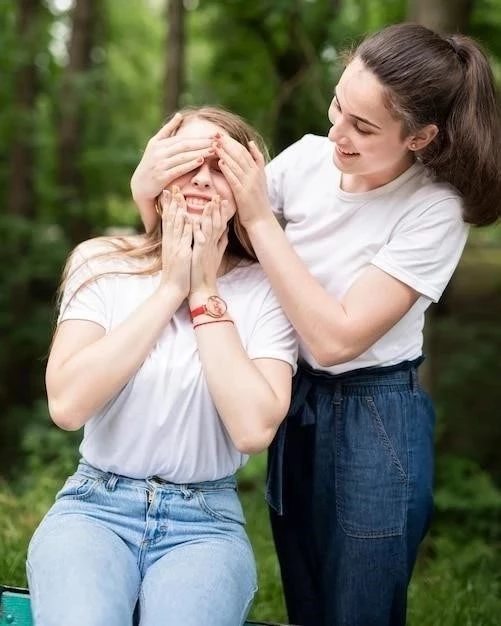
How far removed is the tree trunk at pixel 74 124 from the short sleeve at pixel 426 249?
738 centimetres

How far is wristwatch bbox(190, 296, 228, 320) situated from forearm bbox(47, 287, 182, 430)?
0.30ft

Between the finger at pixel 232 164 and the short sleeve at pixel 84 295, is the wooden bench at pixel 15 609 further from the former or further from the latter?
the finger at pixel 232 164

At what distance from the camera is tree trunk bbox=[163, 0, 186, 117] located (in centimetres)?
775

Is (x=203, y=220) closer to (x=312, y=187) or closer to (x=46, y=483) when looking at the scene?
(x=312, y=187)

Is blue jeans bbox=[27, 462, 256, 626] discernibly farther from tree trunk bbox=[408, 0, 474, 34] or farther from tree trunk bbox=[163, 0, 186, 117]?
tree trunk bbox=[163, 0, 186, 117]

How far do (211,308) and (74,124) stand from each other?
8.64 meters

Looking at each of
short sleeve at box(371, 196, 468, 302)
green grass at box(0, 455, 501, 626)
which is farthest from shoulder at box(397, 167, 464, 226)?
green grass at box(0, 455, 501, 626)

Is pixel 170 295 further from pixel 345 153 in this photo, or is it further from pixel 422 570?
pixel 422 570

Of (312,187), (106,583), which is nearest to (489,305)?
(312,187)

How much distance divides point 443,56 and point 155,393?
1.16 m

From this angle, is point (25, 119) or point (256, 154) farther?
point (25, 119)

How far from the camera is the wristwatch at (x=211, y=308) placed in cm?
250

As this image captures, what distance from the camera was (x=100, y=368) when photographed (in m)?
2.38

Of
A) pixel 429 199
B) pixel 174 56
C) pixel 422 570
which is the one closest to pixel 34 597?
pixel 429 199
